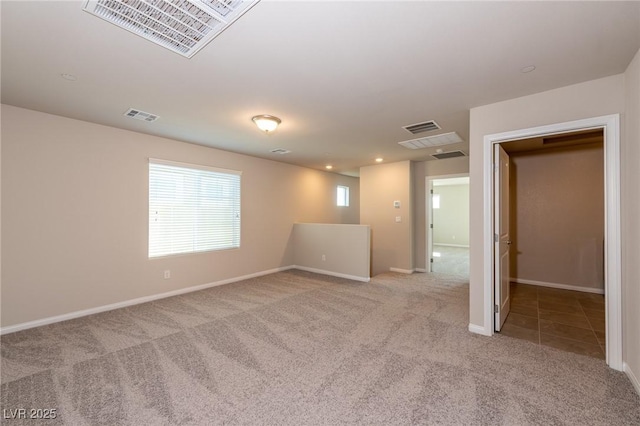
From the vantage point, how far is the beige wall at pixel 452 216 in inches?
408

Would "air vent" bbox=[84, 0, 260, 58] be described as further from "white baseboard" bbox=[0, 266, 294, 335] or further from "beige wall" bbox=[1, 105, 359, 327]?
"white baseboard" bbox=[0, 266, 294, 335]

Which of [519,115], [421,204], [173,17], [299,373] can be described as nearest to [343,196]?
[421,204]

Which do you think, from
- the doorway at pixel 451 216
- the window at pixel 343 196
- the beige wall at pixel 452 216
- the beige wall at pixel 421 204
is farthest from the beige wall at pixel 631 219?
the beige wall at pixel 452 216

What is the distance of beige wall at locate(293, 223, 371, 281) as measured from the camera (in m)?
5.43

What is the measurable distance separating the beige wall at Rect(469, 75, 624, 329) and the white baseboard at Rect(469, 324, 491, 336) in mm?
22

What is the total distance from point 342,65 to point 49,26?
2054 mm

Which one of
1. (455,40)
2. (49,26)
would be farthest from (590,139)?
(49,26)

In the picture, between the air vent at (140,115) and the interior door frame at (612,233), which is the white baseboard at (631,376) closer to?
the interior door frame at (612,233)

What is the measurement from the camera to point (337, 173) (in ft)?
26.9

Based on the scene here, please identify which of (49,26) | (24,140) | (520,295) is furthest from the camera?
(520,295)

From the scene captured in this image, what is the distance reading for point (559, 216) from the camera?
16.0 feet

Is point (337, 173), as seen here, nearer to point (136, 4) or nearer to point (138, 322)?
point (138, 322)

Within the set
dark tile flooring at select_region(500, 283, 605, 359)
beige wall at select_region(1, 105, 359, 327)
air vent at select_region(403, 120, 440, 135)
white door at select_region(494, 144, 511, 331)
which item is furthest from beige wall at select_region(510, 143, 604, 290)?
beige wall at select_region(1, 105, 359, 327)

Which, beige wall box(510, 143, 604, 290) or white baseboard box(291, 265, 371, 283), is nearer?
beige wall box(510, 143, 604, 290)
